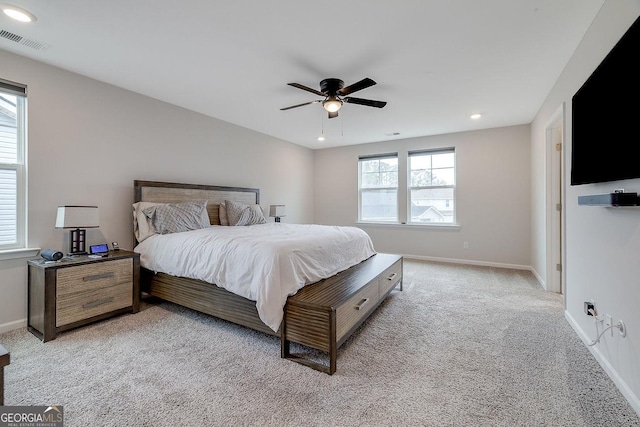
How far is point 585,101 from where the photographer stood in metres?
2.03

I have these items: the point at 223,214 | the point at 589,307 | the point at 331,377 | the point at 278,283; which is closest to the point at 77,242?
the point at 223,214

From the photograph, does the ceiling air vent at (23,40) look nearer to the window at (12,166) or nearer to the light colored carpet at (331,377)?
the window at (12,166)

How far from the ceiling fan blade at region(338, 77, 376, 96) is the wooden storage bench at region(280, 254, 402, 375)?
176cm

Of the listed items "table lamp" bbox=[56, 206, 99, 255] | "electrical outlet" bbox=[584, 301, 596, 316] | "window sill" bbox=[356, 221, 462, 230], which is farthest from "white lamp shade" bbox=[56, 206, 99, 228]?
"window sill" bbox=[356, 221, 462, 230]

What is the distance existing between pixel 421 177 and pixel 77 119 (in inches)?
208

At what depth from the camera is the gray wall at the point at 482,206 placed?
4.66 m

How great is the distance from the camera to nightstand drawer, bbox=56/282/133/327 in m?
2.37

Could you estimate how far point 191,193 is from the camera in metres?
3.85

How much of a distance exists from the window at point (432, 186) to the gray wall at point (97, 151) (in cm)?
349

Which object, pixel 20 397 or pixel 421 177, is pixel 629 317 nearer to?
pixel 20 397

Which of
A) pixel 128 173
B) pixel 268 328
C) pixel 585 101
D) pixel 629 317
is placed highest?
pixel 585 101

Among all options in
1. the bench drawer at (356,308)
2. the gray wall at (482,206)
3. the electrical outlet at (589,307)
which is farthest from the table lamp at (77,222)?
the gray wall at (482,206)

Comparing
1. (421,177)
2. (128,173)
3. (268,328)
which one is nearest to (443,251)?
(421,177)

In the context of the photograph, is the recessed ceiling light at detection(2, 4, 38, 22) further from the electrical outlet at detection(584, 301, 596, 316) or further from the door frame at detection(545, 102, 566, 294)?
the door frame at detection(545, 102, 566, 294)
